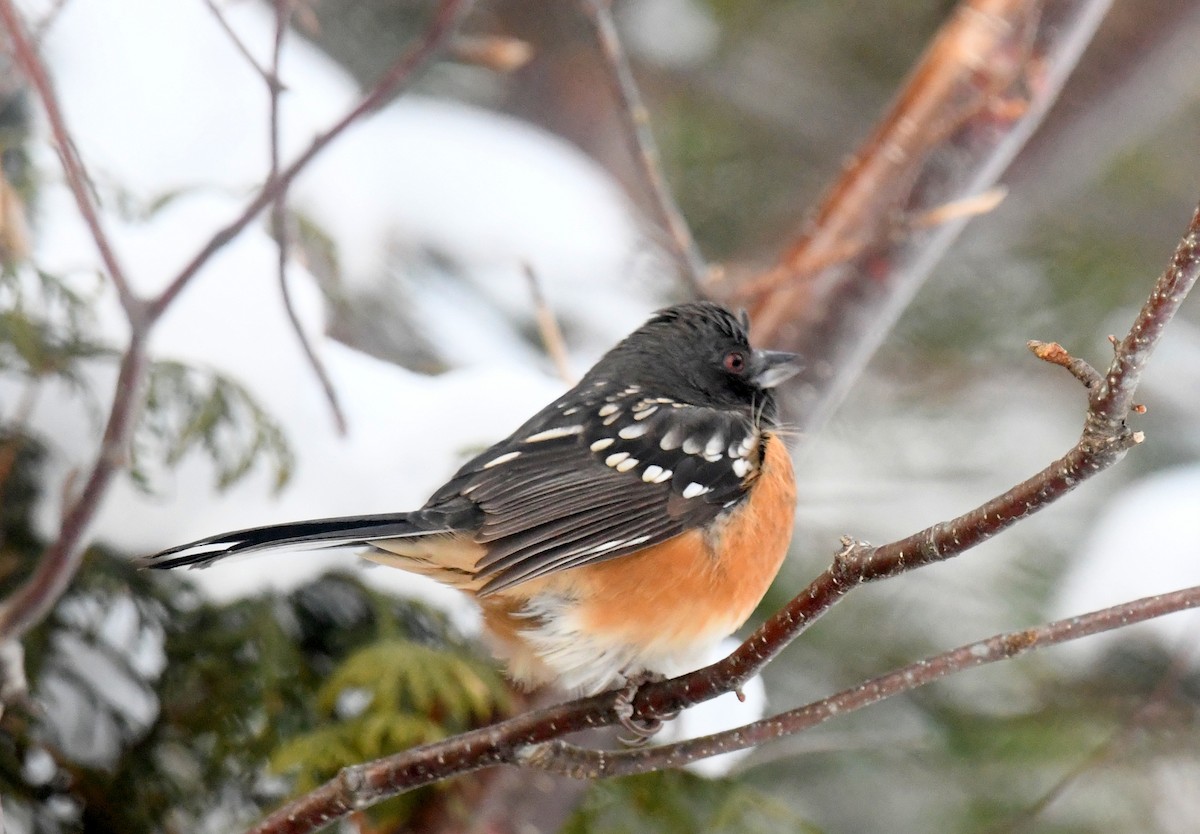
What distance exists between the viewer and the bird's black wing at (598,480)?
1950 millimetres

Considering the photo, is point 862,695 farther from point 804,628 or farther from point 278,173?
point 278,173

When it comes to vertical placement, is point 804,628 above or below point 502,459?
below

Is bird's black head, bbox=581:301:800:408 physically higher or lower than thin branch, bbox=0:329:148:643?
higher

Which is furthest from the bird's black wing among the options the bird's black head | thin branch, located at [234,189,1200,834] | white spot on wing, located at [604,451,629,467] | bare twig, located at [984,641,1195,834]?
bare twig, located at [984,641,1195,834]

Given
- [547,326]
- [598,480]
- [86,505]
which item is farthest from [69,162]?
[547,326]

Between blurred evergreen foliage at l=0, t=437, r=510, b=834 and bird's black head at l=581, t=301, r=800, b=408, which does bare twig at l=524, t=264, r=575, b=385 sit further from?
blurred evergreen foliage at l=0, t=437, r=510, b=834

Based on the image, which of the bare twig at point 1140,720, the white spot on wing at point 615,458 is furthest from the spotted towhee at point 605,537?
the bare twig at point 1140,720

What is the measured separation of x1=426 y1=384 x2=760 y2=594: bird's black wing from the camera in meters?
1.95

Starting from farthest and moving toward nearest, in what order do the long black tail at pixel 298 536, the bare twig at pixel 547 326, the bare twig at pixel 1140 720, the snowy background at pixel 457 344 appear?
the bare twig at pixel 1140 720
the bare twig at pixel 547 326
the snowy background at pixel 457 344
the long black tail at pixel 298 536

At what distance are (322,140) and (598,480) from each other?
0.79 metres

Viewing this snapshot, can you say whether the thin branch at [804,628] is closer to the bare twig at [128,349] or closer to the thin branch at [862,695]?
the thin branch at [862,695]

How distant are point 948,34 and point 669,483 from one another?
5.98ft

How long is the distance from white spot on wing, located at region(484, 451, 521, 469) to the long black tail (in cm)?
21

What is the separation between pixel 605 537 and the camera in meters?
1.98
